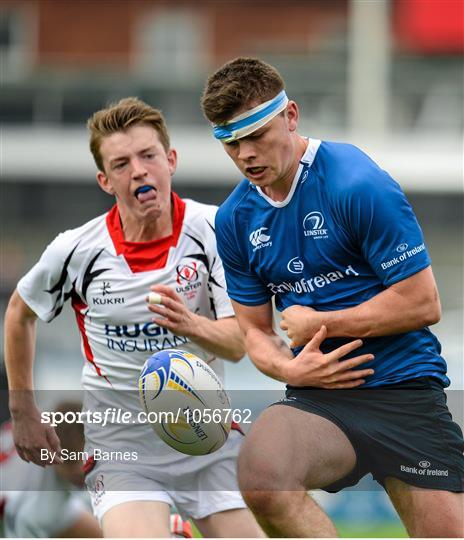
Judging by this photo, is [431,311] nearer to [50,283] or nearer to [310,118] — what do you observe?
[50,283]

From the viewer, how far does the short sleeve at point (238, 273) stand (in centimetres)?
448

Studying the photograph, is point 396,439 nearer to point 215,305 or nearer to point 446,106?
point 215,305

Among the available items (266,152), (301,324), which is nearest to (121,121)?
(266,152)

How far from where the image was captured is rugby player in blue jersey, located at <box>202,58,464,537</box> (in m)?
4.07

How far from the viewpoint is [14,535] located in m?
6.57

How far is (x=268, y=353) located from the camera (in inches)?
170

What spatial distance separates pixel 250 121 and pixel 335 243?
1.81 ft

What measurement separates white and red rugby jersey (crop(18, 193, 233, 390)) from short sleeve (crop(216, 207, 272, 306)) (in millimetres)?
471

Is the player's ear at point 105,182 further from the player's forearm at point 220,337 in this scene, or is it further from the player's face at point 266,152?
the player's face at point 266,152

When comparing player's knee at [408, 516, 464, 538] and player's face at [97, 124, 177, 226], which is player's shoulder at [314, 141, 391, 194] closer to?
player's face at [97, 124, 177, 226]

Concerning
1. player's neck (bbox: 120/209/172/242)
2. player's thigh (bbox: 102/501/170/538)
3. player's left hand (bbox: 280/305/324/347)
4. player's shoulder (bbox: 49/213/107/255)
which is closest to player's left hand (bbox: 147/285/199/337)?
player's neck (bbox: 120/209/172/242)

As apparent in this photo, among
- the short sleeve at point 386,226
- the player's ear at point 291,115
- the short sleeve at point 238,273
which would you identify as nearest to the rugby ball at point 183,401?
the short sleeve at point 238,273

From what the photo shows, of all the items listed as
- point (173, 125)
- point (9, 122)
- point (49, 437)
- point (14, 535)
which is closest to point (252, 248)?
point (49, 437)

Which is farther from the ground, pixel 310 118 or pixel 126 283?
pixel 126 283
